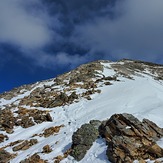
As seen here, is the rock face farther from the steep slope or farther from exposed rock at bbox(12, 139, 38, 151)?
exposed rock at bbox(12, 139, 38, 151)

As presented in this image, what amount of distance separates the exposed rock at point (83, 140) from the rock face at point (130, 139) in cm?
77

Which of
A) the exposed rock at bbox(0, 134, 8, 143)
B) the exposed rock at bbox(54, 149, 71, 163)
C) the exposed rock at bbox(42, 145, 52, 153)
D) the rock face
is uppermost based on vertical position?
the exposed rock at bbox(0, 134, 8, 143)

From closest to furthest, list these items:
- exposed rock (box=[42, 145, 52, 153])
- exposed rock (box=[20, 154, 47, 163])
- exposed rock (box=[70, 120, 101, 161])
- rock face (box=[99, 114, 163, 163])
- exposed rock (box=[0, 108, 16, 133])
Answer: rock face (box=[99, 114, 163, 163])
exposed rock (box=[70, 120, 101, 161])
exposed rock (box=[20, 154, 47, 163])
exposed rock (box=[42, 145, 52, 153])
exposed rock (box=[0, 108, 16, 133])

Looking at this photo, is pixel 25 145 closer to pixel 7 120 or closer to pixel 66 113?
pixel 66 113

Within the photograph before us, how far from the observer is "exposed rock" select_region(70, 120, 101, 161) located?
19459mm

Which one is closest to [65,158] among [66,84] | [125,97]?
[125,97]

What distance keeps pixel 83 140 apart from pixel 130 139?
4.01 meters

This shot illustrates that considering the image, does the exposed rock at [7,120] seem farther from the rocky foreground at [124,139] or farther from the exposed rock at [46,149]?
the rocky foreground at [124,139]

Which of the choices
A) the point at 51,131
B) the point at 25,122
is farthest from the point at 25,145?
the point at 25,122

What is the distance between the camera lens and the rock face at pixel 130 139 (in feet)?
54.2

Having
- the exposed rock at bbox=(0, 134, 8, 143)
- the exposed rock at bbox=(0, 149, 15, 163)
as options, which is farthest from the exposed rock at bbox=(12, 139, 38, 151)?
the exposed rock at bbox=(0, 134, 8, 143)

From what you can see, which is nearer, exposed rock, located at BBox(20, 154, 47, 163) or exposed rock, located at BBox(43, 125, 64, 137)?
exposed rock, located at BBox(20, 154, 47, 163)

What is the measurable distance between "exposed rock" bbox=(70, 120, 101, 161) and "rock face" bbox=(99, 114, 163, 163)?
0.77 metres

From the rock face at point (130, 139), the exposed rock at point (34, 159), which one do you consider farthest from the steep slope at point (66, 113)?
the rock face at point (130, 139)
